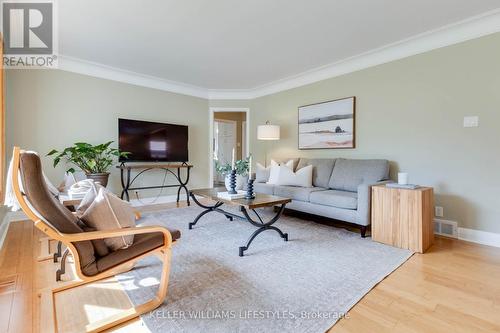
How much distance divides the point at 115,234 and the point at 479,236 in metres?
3.49

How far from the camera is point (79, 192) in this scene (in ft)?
7.89

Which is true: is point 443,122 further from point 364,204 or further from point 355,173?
point 364,204

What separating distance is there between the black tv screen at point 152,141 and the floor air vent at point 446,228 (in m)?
4.18

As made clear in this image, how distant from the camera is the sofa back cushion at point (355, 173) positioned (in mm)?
3226

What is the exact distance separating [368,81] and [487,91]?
4.38ft

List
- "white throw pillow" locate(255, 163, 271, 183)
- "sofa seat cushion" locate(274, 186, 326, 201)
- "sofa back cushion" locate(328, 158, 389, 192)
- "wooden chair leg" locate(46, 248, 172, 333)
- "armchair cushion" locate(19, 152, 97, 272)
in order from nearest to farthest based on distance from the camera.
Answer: "armchair cushion" locate(19, 152, 97, 272) → "wooden chair leg" locate(46, 248, 172, 333) → "sofa back cushion" locate(328, 158, 389, 192) → "sofa seat cushion" locate(274, 186, 326, 201) → "white throw pillow" locate(255, 163, 271, 183)

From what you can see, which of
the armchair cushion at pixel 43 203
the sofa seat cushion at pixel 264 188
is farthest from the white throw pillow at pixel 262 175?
the armchair cushion at pixel 43 203

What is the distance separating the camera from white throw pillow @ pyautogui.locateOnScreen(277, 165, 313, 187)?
3.75m

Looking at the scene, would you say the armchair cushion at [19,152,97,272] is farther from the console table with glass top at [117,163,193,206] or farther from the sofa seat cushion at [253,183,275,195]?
the console table with glass top at [117,163,193,206]

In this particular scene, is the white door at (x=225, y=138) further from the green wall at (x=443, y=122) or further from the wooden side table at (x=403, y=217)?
the wooden side table at (x=403, y=217)

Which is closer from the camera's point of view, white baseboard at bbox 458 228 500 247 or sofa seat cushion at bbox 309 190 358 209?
white baseboard at bbox 458 228 500 247

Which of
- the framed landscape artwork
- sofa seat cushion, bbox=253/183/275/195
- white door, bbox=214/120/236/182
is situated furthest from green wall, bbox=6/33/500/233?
white door, bbox=214/120/236/182

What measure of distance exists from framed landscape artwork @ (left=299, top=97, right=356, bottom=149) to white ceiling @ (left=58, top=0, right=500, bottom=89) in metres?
0.68

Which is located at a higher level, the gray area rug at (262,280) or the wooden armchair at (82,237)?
the wooden armchair at (82,237)
